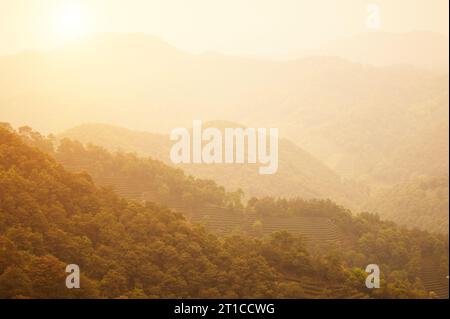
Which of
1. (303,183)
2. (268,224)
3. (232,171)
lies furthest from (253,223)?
(303,183)

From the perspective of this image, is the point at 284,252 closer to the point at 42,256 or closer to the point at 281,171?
the point at 42,256

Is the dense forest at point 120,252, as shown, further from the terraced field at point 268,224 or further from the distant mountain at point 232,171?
the distant mountain at point 232,171

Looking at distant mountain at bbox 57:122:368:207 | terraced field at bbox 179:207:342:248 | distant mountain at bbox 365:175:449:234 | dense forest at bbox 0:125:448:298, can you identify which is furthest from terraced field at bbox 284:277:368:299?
distant mountain at bbox 365:175:449:234

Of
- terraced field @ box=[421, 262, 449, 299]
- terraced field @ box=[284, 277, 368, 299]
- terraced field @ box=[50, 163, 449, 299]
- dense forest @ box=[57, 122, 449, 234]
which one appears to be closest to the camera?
terraced field @ box=[284, 277, 368, 299]

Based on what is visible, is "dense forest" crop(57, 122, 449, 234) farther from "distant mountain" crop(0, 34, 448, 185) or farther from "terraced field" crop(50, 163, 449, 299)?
"distant mountain" crop(0, 34, 448, 185)

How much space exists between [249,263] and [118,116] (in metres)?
143

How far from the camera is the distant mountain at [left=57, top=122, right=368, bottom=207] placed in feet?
213

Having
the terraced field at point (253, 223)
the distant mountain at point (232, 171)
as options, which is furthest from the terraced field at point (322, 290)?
the distant mountain at point (232, 171)

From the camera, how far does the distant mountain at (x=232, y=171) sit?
64875 mm

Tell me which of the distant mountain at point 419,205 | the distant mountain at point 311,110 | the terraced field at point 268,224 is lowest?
the terraced field at point 268,224

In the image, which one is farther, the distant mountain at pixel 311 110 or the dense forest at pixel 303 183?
the distant mountain at pixel 311 110

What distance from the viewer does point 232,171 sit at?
70688 millimetres

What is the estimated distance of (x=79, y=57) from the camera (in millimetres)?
185875

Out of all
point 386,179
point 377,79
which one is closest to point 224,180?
point 386,179
